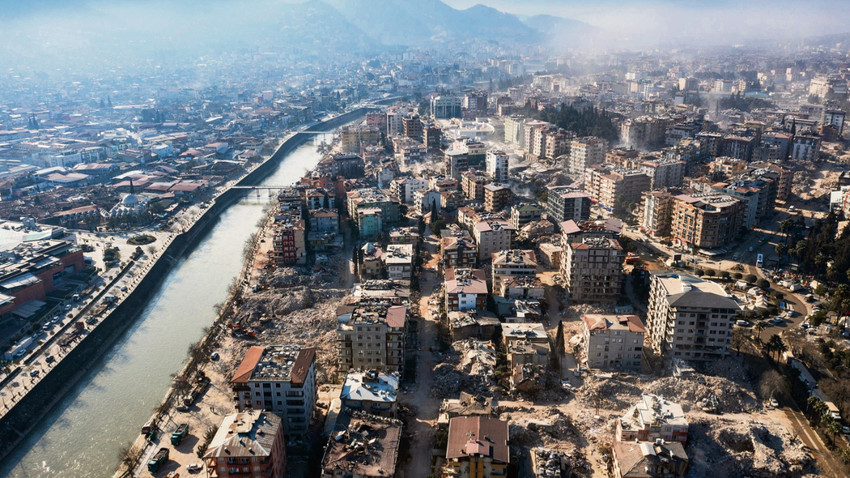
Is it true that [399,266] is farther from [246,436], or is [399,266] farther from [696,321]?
[246,436]

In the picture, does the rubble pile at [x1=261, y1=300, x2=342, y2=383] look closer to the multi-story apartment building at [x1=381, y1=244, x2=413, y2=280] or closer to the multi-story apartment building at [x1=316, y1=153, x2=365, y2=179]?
the multi-story apartment building at [x1=381, y1=244, x2=413, y2=280]

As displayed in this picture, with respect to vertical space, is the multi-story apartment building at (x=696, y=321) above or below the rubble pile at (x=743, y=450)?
A: above

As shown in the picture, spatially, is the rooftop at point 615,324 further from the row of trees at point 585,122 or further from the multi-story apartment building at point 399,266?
the row of trees at point 585,122

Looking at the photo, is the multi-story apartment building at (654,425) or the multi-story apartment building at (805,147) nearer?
the multi-story apartment building at (654,425)

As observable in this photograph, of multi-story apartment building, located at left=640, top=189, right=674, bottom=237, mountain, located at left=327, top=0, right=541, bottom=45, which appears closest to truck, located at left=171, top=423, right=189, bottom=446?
multi-story apartment building, located at left=640, top=189, right=674, bottom=237

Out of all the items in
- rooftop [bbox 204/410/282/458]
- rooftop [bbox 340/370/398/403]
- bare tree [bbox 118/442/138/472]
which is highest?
rooftop [bbox 204/410/282/458]

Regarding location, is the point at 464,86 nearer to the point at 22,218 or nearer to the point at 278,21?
the point at 22,218

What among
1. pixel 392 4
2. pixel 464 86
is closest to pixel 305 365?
pixel 464 86

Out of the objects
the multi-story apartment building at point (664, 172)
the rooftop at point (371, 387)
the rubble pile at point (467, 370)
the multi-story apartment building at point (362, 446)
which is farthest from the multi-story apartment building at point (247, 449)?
the multi-story apartment building at point (664, 172)
